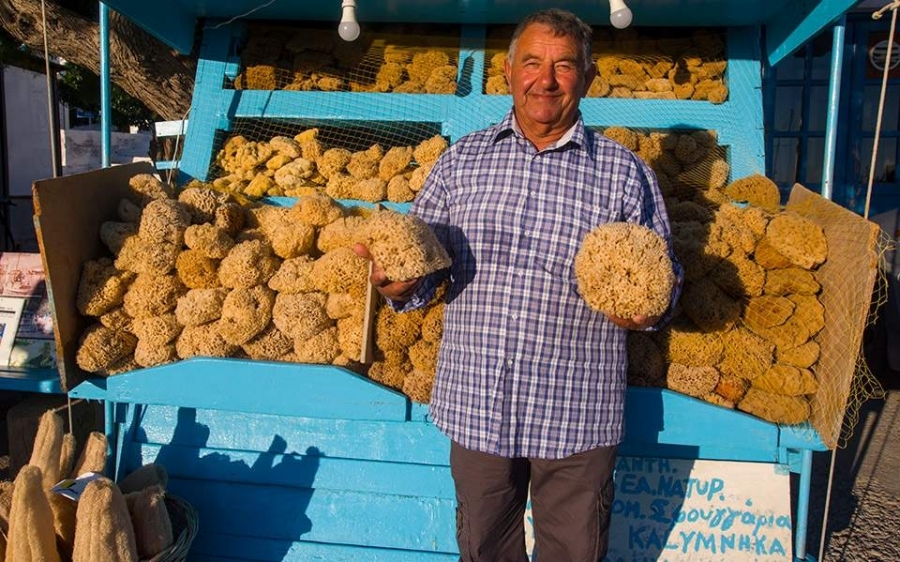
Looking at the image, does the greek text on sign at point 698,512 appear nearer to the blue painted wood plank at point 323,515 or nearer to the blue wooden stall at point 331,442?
the blue wooden stall at point 331,442

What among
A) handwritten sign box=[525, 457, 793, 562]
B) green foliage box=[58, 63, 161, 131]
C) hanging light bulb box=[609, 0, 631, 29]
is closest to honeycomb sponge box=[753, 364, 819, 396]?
handwritten sign box=[525, 457, 793, 562]

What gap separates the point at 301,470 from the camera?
105 inches

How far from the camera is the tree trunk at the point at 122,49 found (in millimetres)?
4578

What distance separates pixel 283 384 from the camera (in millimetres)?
2438

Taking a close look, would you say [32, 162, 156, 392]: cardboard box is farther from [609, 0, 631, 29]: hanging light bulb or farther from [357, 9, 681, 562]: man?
[609, 0, 631, 29]: hanging light bulb

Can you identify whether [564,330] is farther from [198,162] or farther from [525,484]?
[198,162]

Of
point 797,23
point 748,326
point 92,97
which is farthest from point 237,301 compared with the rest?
point 92,97

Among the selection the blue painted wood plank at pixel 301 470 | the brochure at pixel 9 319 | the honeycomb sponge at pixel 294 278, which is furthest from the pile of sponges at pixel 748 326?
the brochure at pixel 9 319

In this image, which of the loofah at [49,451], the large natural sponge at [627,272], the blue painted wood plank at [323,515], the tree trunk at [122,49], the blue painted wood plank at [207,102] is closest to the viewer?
the large natural sponge at [627,272]

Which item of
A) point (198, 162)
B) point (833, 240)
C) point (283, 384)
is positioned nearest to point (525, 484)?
point (283, 384)

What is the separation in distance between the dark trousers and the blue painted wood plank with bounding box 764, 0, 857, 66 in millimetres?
2264

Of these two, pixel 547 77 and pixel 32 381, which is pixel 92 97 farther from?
pixel 547 77

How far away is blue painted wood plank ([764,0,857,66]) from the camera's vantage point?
2.89m

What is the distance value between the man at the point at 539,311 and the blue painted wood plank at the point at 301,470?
560 millimetres
